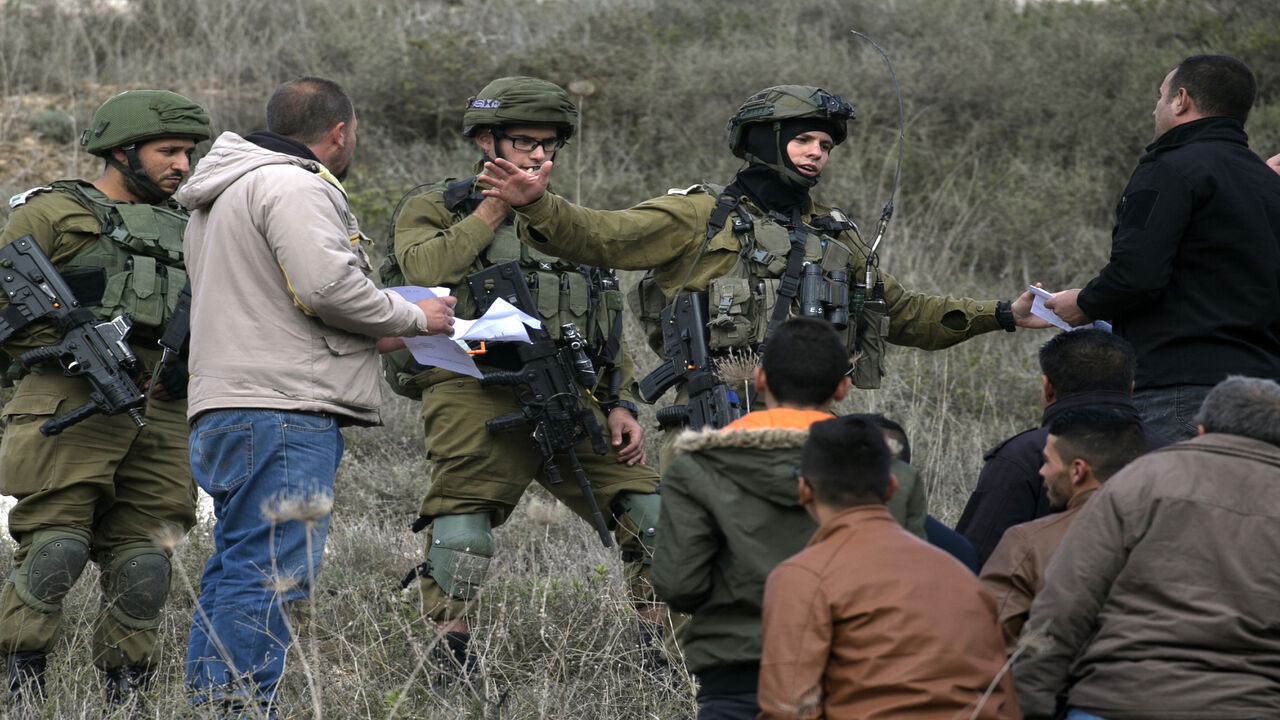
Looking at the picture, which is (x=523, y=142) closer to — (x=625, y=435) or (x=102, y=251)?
(x=625, y=435)

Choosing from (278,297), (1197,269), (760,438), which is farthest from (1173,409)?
(278,297)

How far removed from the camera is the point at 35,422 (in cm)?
457

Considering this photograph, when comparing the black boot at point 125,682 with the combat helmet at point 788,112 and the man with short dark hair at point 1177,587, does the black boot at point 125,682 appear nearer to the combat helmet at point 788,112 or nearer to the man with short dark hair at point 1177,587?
the combat helmet at point 788,112

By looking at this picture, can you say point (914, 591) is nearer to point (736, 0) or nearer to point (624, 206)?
point (624, 206)

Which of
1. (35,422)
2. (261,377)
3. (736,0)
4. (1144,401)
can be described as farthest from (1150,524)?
(736,0)

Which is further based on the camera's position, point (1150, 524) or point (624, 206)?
point (624, 206)

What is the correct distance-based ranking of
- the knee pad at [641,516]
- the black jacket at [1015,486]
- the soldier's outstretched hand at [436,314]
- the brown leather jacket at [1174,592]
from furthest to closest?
the knee pad at [641,516] → the soldier's outstretched hand at [436,314] → the black jacket at [1015,486] → the brown leather jacket at [1174,592]

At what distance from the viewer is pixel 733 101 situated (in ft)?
35.8

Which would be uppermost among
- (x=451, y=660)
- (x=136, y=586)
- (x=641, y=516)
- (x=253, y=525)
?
(x=253, y=525)

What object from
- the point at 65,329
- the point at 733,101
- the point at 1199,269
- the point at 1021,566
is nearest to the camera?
the point at 1021,566

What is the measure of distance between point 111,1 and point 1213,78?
1135cm

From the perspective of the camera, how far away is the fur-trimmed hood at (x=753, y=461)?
2.88 metres

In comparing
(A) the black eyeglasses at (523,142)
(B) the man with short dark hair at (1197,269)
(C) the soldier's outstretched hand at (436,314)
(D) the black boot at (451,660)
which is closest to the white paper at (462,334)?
(C) the soldier's outstretched hand at (436,314)

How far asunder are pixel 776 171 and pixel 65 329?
259 cm
